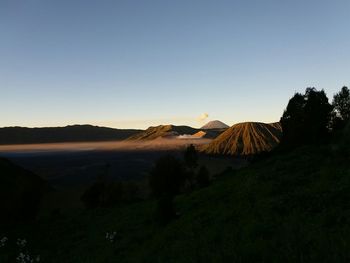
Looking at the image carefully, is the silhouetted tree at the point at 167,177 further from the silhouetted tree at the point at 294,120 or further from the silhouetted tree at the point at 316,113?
the silhouetted tree at the point at 316,113

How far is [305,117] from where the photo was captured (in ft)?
312

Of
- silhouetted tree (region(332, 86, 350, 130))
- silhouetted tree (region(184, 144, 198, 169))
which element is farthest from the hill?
silhouetted tree (region(332, 86, 350, 130))

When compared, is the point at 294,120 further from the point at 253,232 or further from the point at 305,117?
the point at 253,232

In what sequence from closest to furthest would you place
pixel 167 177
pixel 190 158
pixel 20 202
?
1. pixel 20 202
2. pixel 167 177
3. pixel 190 158

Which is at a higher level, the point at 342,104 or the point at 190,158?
the point at 342,104

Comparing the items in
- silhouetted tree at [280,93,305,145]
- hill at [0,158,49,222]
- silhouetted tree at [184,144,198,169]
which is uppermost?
silhouetted tree at [280,93,305,145]

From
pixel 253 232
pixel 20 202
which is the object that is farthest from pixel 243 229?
pixel 20 202

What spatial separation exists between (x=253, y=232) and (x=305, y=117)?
85.2 meters

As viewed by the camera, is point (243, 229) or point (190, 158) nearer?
point (243, 229)

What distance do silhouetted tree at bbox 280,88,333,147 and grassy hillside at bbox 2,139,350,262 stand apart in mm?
54101

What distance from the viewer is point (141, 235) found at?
25.9 meters

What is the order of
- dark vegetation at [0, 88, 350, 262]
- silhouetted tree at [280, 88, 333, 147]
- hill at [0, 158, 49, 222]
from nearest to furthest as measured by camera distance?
dark vegetation at [0, 88, 350, 262] → hill at [0, 158, 49, 222] → silhouetted tree at [280, 88, 333, 147]

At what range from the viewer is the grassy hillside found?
1141cm

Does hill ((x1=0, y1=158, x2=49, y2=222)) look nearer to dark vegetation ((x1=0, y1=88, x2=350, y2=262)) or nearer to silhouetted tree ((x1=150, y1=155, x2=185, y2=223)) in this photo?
silhouetted tree ((x1=150, y1=155, x2=185, y2=223))
